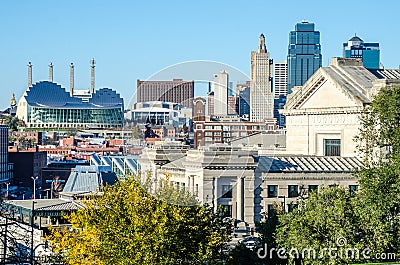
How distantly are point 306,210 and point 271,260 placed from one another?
7.07 ft

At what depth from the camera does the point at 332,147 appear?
55.4m

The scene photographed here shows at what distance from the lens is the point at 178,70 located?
3200 cm

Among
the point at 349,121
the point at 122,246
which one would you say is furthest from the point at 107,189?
the point at 349,121

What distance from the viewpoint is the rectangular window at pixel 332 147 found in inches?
2170

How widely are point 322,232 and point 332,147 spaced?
23.0 m

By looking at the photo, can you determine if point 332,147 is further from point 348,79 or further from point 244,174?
point 244,174

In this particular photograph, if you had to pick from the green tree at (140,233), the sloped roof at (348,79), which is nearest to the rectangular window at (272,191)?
the sloped roof at (348,79)

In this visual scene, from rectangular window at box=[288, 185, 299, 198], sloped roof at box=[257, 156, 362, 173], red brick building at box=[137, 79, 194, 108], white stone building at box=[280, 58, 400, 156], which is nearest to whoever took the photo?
red brick building at box=[137, 79, 194, 108]

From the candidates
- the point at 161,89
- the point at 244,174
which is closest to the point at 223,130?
the point at 244,174

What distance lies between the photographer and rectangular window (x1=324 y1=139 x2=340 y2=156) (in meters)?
55.1

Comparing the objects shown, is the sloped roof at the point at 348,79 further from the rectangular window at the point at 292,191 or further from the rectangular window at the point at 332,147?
the rectangular window at the point at 292,191

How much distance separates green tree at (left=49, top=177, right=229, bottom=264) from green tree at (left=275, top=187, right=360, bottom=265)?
263 centimetres

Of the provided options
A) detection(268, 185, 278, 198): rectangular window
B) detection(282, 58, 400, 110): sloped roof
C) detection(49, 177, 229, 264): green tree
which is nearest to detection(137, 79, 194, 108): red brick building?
detection(49, 177, 229, 264): green tree

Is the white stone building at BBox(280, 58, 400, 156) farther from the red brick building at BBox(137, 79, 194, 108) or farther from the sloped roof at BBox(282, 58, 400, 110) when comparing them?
the red brick building at BBox(137, 79, 194, 108)
